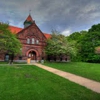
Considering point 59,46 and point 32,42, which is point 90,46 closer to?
point 59,46

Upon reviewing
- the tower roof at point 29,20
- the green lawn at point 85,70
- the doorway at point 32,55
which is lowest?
the green lawn at point 85,70

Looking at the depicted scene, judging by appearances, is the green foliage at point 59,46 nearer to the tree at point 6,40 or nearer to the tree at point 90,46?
the tree at point 90,46

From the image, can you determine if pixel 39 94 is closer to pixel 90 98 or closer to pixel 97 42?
pixel 90 98

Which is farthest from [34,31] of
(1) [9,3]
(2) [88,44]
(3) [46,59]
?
(1) [9,3]

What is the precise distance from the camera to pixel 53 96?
5.86m

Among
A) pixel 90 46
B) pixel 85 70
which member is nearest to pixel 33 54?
pixel 90 46

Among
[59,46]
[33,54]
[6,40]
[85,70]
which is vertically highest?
[6,40]

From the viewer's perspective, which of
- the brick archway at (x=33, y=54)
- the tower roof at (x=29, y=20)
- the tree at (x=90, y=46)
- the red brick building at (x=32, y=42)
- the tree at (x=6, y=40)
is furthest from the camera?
the tower roof at (x=29, y=20)

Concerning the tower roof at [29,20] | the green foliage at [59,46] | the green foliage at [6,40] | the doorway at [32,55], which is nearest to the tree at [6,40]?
the green foliage at [6,40]

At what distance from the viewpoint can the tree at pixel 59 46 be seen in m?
29.1

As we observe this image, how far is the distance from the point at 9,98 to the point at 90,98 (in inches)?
151

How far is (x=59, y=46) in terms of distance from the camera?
1171 inches

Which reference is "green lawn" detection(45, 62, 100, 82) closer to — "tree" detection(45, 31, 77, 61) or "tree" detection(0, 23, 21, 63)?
"tree" detection(45, 31, 77, 61)

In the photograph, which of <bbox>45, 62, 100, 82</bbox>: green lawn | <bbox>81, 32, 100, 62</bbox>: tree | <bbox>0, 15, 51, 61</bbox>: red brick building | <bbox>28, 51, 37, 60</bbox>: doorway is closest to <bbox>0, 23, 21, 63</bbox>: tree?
<bbox>0, 15, 51, 61</bbox>: red brick building
